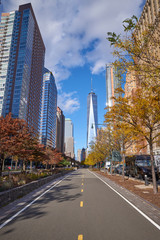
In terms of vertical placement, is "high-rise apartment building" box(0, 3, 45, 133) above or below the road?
above

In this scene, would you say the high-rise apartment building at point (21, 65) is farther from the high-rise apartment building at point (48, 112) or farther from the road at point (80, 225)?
the road at point (80, 225)

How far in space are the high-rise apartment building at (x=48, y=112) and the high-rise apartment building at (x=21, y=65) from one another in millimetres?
40420

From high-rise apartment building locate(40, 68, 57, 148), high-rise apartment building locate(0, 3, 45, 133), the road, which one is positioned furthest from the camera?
high-rise apartment building locate(40, 68, 57, 148)

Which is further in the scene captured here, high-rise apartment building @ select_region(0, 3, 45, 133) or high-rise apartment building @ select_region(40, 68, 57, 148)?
high-rise apartment building @ select_region(40, 68, 57, 148)

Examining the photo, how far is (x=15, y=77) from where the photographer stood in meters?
102

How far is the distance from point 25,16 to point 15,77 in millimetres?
49666

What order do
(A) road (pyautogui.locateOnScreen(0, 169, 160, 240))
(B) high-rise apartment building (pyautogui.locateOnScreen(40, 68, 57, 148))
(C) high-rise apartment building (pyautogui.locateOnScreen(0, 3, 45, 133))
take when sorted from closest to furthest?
(A) road (pyautogui.locateOnScreen(0, 169, 160, 240))
(C) high-rise apartment building (pyautogui.locateOnScreen(0, 3, 45, 133))
(B) high-rise apartment building (pyautogui.locateOnScreen(40, 68, 57, 148))

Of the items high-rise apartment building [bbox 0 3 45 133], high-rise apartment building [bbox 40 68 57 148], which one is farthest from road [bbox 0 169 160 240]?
high-rise apartment building [bbox 40 68 57 148]

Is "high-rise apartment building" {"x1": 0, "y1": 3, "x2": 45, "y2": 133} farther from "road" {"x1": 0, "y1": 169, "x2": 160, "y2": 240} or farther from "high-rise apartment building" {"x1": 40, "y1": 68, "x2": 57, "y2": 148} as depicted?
"road" {"x1": 0, "y1": 169, "x2": 160, "y2": 240}

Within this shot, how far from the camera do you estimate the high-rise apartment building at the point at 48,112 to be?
162 m

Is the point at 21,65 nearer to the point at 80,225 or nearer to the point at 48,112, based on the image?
the point at 48,112

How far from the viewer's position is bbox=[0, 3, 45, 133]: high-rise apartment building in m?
96.1

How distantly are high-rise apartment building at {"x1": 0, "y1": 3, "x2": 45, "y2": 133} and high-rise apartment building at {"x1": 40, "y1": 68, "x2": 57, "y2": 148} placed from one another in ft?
133

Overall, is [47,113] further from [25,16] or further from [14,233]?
[14,233]
